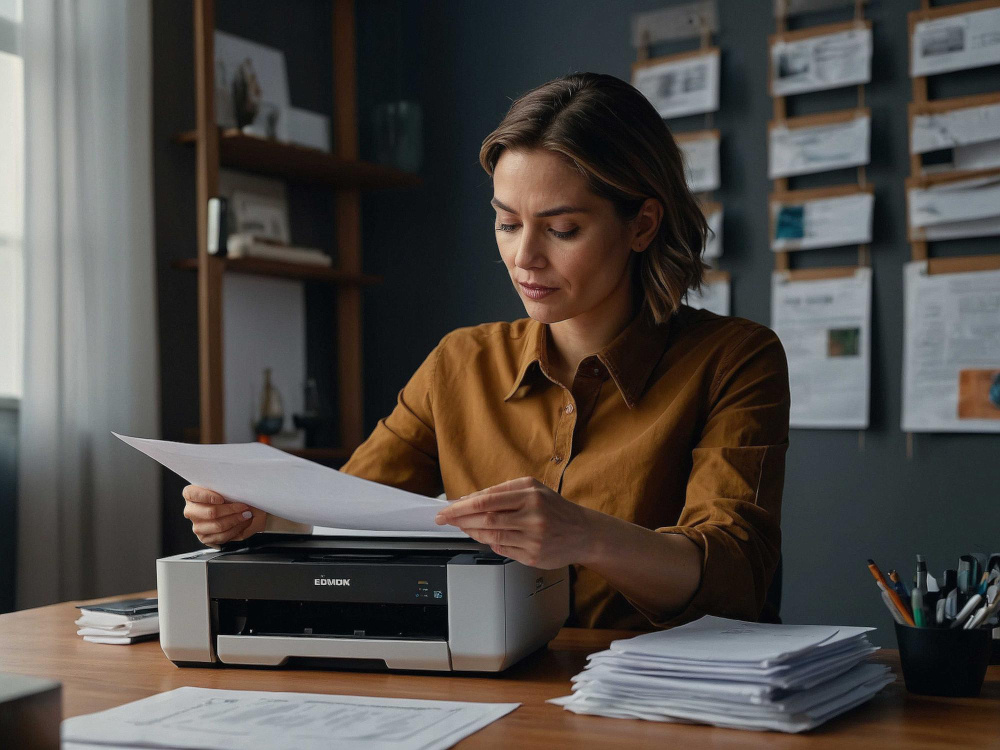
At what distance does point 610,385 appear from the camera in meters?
1.57

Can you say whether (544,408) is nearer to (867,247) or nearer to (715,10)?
(867,247)

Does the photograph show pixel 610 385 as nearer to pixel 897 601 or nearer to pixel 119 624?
pixel 897 601

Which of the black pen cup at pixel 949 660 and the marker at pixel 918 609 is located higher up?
the marker at pixel 918 609

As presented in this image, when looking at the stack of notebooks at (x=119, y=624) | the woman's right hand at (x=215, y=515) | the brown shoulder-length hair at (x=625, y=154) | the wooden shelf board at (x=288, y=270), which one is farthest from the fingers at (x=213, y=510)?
the wooden shelf board at (x=288, y=270)

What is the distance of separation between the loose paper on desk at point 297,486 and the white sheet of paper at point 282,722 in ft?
0.64

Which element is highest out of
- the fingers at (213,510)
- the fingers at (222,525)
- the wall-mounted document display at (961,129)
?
the wall-mounted document display at (961,129)

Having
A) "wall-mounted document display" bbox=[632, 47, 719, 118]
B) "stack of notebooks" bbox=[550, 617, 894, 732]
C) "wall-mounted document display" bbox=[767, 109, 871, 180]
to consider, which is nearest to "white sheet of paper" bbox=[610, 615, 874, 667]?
"stack of notebooks" bbox=[550, 617, 894, 732]

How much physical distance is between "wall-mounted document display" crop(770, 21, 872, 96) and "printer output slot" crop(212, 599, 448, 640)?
8.31 ft

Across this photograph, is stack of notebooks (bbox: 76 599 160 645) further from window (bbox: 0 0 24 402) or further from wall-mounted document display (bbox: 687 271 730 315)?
wall-mounted document display (bbox: 687 271 730 315)

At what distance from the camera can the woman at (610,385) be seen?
1.31 meters

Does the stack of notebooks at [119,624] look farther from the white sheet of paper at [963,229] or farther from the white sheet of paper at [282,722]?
the white sheet of paper at [963,229]

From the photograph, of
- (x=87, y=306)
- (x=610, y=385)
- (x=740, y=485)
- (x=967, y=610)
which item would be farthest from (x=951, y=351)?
(x=87, y=306)

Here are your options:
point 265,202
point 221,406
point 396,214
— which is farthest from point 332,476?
point 396,214

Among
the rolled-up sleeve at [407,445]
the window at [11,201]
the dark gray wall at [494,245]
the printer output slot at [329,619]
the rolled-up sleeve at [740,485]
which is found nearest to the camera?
the printer output slot at [329,619]
